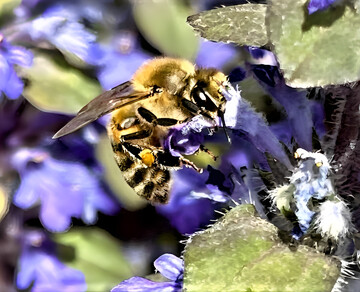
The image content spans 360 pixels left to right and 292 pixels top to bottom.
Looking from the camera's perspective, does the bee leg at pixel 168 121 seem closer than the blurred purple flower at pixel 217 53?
Yes

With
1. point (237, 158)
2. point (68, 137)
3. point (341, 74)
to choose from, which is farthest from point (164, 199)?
point (341, 74)

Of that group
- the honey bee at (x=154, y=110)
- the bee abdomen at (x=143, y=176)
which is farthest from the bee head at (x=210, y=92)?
the bee abdomen at (x=143, y=176)

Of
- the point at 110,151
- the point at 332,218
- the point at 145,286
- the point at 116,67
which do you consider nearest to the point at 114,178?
the point at 110,151

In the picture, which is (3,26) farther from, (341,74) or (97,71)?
(341,74)

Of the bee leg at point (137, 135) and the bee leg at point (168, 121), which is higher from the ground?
the bee leg at point (168, 121)

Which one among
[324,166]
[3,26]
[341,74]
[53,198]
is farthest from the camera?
[3,26]

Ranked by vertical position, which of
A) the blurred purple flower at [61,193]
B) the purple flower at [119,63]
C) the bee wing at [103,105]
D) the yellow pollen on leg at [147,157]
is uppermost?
the bee wing at [103,105]

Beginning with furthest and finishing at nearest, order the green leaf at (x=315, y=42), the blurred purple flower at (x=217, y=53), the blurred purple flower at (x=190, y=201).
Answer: the blurred purple flower at (x=217, y=53) < the blurred purple flower at (x=190, y=201) < the green leaf at (x=315, y=42)

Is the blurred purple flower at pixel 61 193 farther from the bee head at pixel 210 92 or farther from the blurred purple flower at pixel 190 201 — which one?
the bee head at pixel 210 92
